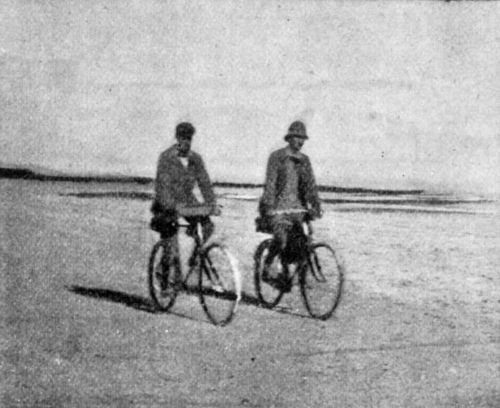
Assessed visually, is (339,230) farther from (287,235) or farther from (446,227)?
(287,235)

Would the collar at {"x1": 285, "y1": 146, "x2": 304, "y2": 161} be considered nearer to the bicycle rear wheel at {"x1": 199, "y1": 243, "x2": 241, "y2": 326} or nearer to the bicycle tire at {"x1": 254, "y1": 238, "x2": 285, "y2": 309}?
the bicycle tire at {"x1": 254, "y1": 238, "x2": 285, "y2": 309}

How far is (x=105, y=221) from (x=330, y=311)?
8.64 meters

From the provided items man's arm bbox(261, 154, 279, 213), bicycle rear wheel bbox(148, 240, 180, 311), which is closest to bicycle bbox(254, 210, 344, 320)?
man's arm bbox(261, 154, 279, 213)

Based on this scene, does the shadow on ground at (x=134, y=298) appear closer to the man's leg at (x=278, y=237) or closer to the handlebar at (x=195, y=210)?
the man's leg at (x=278, y=237)

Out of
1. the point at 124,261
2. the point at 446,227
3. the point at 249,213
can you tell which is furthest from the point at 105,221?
the point at 446,227

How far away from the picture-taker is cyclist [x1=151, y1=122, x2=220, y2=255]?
7941mm

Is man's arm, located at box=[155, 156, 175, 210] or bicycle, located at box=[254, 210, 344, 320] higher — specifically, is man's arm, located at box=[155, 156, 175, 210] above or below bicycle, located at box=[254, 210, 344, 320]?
above

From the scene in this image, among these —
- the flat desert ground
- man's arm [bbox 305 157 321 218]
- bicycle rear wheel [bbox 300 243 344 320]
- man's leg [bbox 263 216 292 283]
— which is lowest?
the flat desert ground

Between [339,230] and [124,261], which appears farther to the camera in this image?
[339,230]

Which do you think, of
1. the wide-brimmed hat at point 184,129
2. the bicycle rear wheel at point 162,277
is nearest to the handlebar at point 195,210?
the bicycle rear wheel at point 162,277

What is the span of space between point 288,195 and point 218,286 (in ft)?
3.65

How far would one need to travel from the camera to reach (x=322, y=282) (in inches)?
326

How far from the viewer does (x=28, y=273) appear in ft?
33.6

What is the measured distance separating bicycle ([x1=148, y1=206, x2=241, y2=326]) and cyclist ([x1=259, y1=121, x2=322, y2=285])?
0.70 metres
